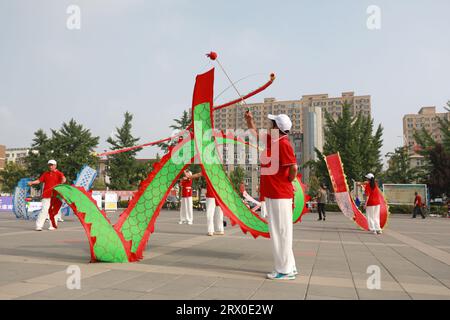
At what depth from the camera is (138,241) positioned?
573 cm

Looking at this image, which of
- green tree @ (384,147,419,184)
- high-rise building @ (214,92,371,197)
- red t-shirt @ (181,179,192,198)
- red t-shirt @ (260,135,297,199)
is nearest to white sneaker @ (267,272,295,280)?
red t-shirt @ (260,135,297,199)

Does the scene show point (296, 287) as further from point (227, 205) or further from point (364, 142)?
point (364, 142)

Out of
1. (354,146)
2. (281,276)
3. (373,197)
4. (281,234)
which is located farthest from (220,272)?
(354,146)

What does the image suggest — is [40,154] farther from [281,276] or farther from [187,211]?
[281,276]

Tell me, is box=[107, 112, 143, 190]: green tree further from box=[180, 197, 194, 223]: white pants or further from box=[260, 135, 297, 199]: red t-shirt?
box=[260, 135, 297, 199]: red t-shirt

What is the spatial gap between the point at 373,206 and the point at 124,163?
3365 cm

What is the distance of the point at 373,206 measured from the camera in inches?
437

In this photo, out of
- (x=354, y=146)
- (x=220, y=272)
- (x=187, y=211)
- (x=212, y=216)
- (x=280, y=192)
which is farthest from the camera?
(x=354, y=146)

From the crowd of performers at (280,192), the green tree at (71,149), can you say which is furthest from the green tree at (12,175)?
the crowd of performers at (280,192)

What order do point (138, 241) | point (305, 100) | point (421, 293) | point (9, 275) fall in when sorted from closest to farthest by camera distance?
point (421, 293) → point (9, 275) → point (138, 241) → point (305, 100)

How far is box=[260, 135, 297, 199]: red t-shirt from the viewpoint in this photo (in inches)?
186

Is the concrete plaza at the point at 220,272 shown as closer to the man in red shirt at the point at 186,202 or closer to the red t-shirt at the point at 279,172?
the red t-shirt at the point at 279,172

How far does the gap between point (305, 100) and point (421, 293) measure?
114266 mm
